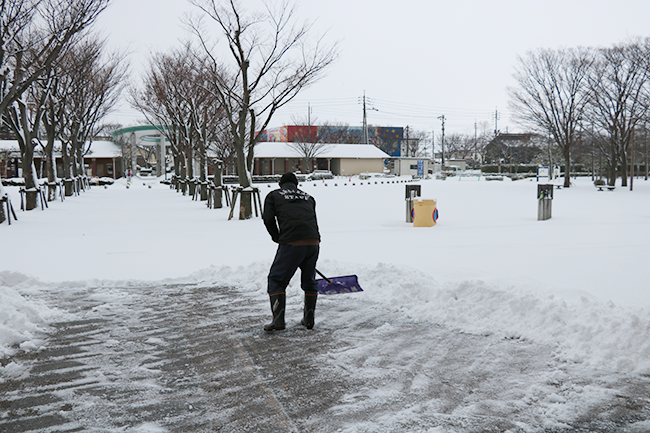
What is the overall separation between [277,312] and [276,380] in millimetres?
1249

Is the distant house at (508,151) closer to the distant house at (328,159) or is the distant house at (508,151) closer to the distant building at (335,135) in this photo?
the distant building at (335,135)

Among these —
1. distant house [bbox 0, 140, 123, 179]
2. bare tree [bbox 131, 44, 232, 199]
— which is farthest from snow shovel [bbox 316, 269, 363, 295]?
distant house [bbox 0, 140, 123, 179]

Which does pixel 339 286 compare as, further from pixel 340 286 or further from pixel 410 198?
pixel 410 198

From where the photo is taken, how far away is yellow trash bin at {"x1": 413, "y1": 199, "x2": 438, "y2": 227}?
13.4m

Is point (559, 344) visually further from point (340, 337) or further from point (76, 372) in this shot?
point (76, 372)

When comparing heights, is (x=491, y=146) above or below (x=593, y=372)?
above

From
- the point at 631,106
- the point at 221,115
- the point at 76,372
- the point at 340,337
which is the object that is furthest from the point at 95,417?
the point at 631,106

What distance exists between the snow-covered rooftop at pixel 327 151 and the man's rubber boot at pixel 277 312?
50.0m

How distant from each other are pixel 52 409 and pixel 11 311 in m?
2.17

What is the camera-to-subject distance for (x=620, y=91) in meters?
31.7

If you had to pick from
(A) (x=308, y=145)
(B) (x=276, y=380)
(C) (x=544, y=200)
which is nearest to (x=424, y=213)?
(C) (x=544, y=200)

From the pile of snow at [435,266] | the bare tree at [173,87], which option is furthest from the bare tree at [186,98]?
the pile of snow at [435,266]

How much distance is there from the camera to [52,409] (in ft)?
10.8

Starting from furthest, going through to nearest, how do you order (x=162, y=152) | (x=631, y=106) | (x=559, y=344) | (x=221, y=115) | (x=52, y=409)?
(x=162, y=152), (x=631, y=106), (x=221, y=115), (x=559, y=344), (x=52, y=409)
